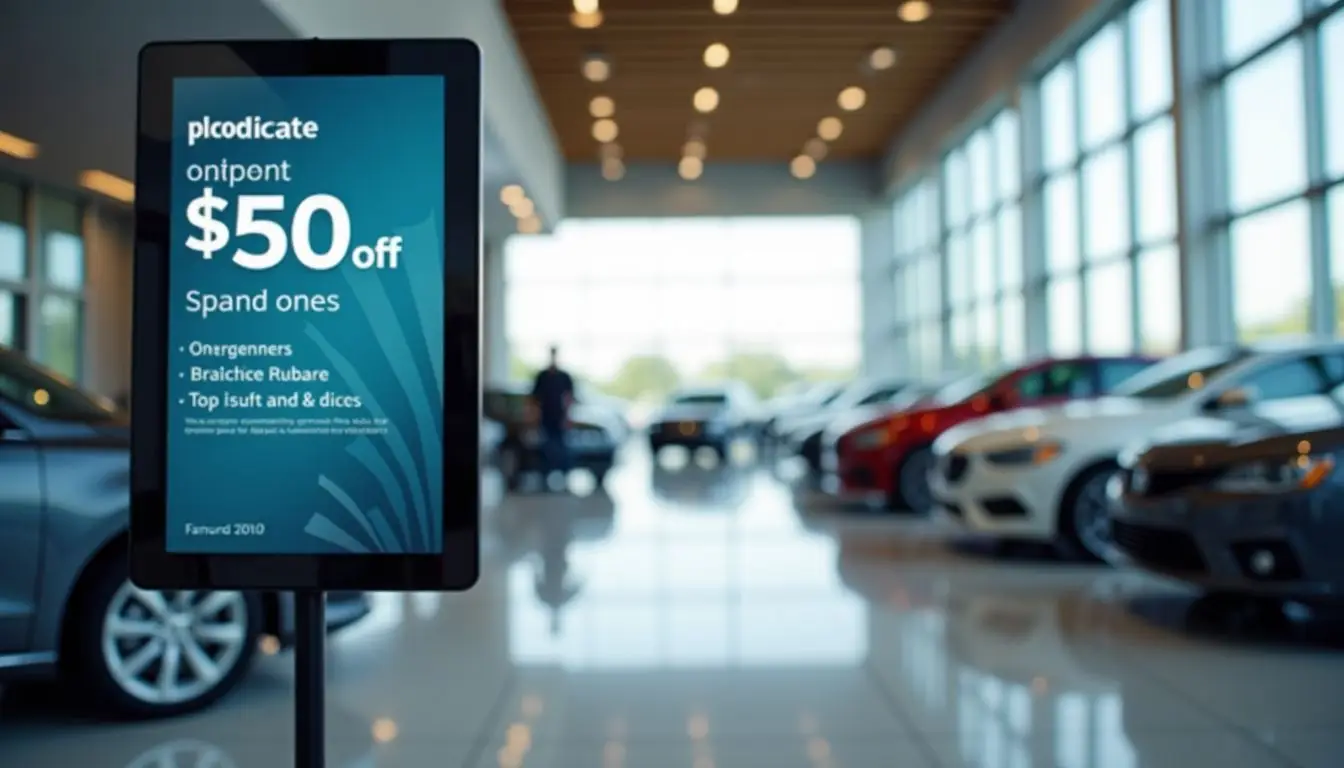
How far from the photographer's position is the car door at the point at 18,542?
3.77 m

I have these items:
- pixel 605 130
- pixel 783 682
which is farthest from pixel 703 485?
pixel 605 130

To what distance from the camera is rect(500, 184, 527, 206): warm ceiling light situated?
20.2 meters

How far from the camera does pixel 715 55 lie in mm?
18594

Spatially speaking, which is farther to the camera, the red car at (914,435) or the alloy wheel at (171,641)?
the red car at (914,435)

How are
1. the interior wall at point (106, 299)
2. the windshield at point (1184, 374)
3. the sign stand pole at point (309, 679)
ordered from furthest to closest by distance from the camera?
the interior wall at point (106, 299) → the windshield at point (1184, 374) → the sign stand pole at point (309, 679)

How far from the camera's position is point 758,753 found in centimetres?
378

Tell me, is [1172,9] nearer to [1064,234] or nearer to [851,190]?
[1064,234]

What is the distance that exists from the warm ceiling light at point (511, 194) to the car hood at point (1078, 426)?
13318 millimetres

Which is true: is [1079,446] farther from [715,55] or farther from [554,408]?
[715,55]

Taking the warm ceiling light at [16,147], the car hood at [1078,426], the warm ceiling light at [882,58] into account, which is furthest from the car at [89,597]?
the warm ceiling light at [882,58]

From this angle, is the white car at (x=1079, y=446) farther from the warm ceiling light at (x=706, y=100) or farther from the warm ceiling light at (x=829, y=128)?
the warm ceiling light at (x=829, y=128)

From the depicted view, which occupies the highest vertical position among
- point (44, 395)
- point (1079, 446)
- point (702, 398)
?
point (702, 398)

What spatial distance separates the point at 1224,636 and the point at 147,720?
180 inches

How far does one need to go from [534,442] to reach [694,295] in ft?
55.8
